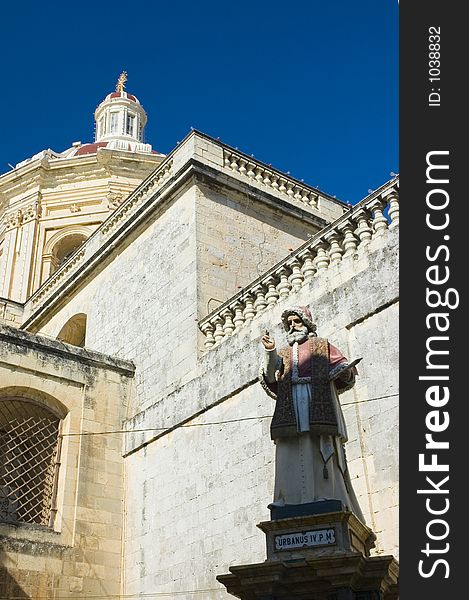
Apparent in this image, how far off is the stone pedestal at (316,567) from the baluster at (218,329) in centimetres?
486

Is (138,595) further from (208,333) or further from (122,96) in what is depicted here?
(122,96)

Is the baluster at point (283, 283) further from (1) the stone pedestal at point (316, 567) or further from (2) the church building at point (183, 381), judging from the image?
(1) the stone pedestal at point (316, 567)

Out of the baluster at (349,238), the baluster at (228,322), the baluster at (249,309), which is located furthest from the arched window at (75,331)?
the baluster at (349,238)

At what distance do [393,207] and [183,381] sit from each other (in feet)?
13.1

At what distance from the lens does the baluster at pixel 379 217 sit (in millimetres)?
8594

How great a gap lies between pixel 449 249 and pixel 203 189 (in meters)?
7.40

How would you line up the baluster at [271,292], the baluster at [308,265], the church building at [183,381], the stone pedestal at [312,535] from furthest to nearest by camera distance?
the baluster at [271,292] → the baluster at [308,265] → the church building at [183,381] → the stone pedestal at [312,535]

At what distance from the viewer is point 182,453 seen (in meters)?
10.2

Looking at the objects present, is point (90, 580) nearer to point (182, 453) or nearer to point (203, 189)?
point (182, 453)

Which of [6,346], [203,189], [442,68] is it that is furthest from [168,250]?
[442,68]

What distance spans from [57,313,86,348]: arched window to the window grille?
11.7 ft

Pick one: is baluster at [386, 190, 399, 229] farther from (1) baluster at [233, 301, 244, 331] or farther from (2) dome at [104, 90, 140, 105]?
(2) dome at [104, 90, 140, 105]

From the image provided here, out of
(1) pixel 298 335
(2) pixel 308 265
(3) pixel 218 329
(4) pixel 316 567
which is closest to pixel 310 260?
(2) pixel 308 265

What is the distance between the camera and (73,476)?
428 inches
